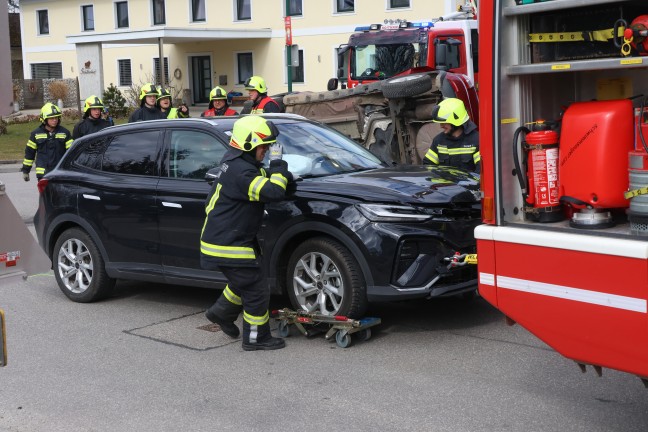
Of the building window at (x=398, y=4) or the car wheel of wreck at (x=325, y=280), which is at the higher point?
the building window at (x=398, y=4)

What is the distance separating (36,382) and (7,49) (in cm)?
304

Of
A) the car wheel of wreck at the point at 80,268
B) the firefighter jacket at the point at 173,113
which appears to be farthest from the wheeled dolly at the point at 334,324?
the firefighter jacket at the point at 173,113

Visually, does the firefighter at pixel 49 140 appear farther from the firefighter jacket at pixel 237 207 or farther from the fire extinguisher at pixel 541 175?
the fire extinguisher at pixel 541 175

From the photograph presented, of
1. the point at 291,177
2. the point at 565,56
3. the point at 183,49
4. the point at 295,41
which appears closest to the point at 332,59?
the point at 295,41

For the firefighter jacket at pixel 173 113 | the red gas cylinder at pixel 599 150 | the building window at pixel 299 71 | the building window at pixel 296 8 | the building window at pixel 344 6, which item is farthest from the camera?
the building window at pixel 296 8

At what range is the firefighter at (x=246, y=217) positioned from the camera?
21.2ft

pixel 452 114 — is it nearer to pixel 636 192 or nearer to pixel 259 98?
pixel 259 98

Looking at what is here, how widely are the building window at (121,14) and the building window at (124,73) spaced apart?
1887 mm

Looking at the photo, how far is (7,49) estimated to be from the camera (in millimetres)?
3789

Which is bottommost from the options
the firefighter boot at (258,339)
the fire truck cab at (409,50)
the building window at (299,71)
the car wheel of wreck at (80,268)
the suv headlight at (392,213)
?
the firefighter boot at (258,339)

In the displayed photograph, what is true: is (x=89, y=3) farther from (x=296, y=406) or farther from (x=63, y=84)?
(x=296, y=406)

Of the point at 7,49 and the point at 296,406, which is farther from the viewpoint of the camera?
the point at 296,406

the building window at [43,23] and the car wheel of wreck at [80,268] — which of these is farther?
the building window at [43,23]

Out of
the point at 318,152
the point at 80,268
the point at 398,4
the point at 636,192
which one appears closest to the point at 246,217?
the point at 318,152
